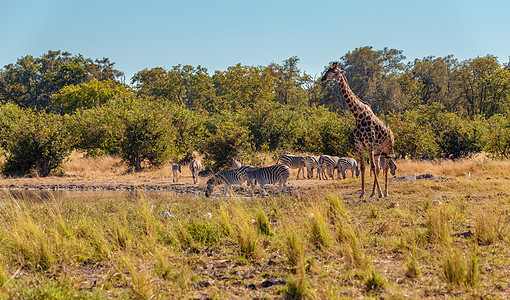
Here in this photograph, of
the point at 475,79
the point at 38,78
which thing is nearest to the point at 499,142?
the point at 475,79

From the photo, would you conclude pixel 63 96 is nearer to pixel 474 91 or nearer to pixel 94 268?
pixel 474 91

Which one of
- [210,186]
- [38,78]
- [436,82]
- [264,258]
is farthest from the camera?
[38,78]

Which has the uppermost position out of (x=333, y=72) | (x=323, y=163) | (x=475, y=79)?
(x=475, y=79)

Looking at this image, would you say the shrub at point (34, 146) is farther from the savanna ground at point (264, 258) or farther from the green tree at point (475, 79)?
the green tree at point (475, 79)

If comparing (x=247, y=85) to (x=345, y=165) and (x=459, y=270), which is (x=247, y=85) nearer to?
(x=345, y=165)

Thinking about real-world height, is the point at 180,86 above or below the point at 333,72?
above

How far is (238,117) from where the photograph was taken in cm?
2756

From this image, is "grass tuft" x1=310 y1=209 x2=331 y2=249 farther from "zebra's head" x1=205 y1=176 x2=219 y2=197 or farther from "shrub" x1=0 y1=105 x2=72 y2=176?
"shrub" x1=0 y1=105 x2=72 y2=176

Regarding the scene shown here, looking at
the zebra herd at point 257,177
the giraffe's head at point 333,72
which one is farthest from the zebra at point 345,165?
the giraffe's head at point 333,72

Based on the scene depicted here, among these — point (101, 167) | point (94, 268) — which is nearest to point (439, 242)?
point (94, 268)

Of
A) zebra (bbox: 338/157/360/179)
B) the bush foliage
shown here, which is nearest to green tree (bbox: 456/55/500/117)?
the bush foliage

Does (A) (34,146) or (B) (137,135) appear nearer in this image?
(A) (34,146)

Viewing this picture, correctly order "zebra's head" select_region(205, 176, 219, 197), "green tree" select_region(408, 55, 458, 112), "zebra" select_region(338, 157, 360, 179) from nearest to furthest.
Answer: "zebra's head" select_region(205, 176, 219, 197)
"zebra" select_region(338, 157, 360, 179)
"green tree" select_region(408, 55, 458, 112)

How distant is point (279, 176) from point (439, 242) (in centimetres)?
839
